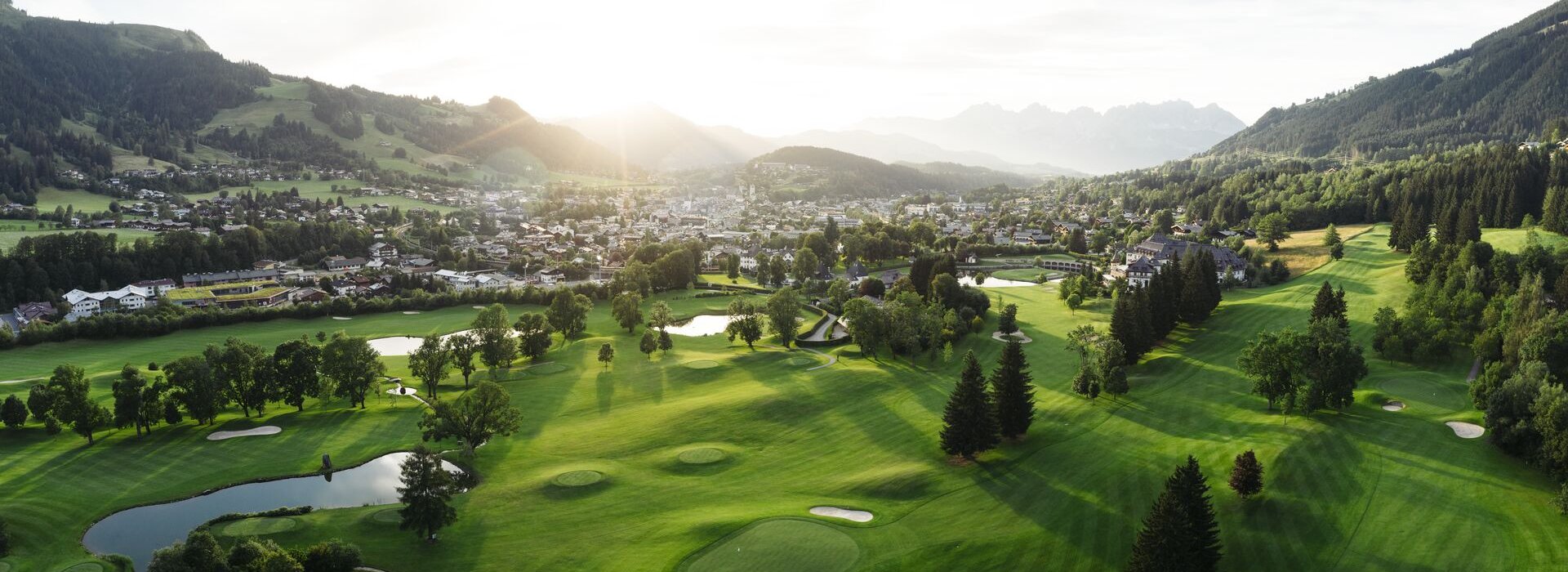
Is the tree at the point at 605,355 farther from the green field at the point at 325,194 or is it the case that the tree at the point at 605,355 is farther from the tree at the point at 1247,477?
the green field at the point at 325,194

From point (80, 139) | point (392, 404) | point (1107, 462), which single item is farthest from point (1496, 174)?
point (80, 139)

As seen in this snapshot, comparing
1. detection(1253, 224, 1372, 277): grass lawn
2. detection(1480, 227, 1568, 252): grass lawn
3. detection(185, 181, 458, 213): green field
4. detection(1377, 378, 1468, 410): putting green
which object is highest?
detection(185, 181, 458, 213): green field

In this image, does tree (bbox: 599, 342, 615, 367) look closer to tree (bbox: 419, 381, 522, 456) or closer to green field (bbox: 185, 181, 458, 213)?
tree (bbox: 419, 381, 522, 456)

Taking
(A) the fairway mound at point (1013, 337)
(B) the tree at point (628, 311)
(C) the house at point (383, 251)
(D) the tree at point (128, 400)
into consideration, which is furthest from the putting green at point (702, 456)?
(C) the house at point (383, 251)

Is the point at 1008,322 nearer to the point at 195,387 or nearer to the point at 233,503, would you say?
the point at 233,503

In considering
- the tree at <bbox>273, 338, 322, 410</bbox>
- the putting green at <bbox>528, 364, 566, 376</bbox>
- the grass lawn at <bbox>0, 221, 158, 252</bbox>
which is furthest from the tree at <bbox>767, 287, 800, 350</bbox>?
the grass lawn at <bbox>0, 221, 158, 252</bbox>

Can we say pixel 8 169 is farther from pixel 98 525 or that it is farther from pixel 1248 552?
pixel 1248 552
